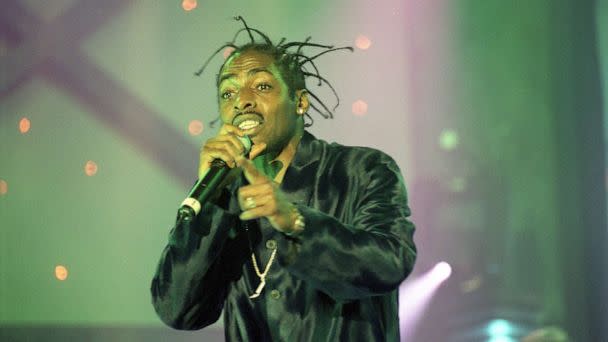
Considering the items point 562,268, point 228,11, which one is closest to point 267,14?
point 228,11

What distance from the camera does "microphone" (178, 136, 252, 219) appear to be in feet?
3.47

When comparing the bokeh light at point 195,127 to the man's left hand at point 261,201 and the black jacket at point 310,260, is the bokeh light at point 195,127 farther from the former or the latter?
the man's left hand at point 261,201

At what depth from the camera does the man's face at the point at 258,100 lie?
4.34ft

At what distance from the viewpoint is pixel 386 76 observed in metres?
3.01

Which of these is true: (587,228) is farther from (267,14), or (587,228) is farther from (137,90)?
(137,90)

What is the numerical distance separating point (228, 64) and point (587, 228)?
1917mm

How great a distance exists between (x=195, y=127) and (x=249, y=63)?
168cm

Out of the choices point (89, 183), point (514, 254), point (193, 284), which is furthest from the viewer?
point (89, 183)

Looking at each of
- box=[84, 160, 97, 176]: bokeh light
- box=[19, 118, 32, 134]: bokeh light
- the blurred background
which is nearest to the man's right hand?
the blurred background

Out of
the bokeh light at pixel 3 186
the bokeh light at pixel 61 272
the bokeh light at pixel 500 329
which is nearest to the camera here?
the bokeh light at pixel 500 329

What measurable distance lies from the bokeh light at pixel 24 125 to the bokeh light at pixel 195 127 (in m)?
0.67

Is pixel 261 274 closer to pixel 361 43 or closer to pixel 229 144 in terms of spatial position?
pixel 229 144

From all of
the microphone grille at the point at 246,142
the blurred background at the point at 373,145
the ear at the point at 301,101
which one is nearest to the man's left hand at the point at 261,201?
the microphone grille at the point at 246,142

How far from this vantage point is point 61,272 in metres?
3.11
